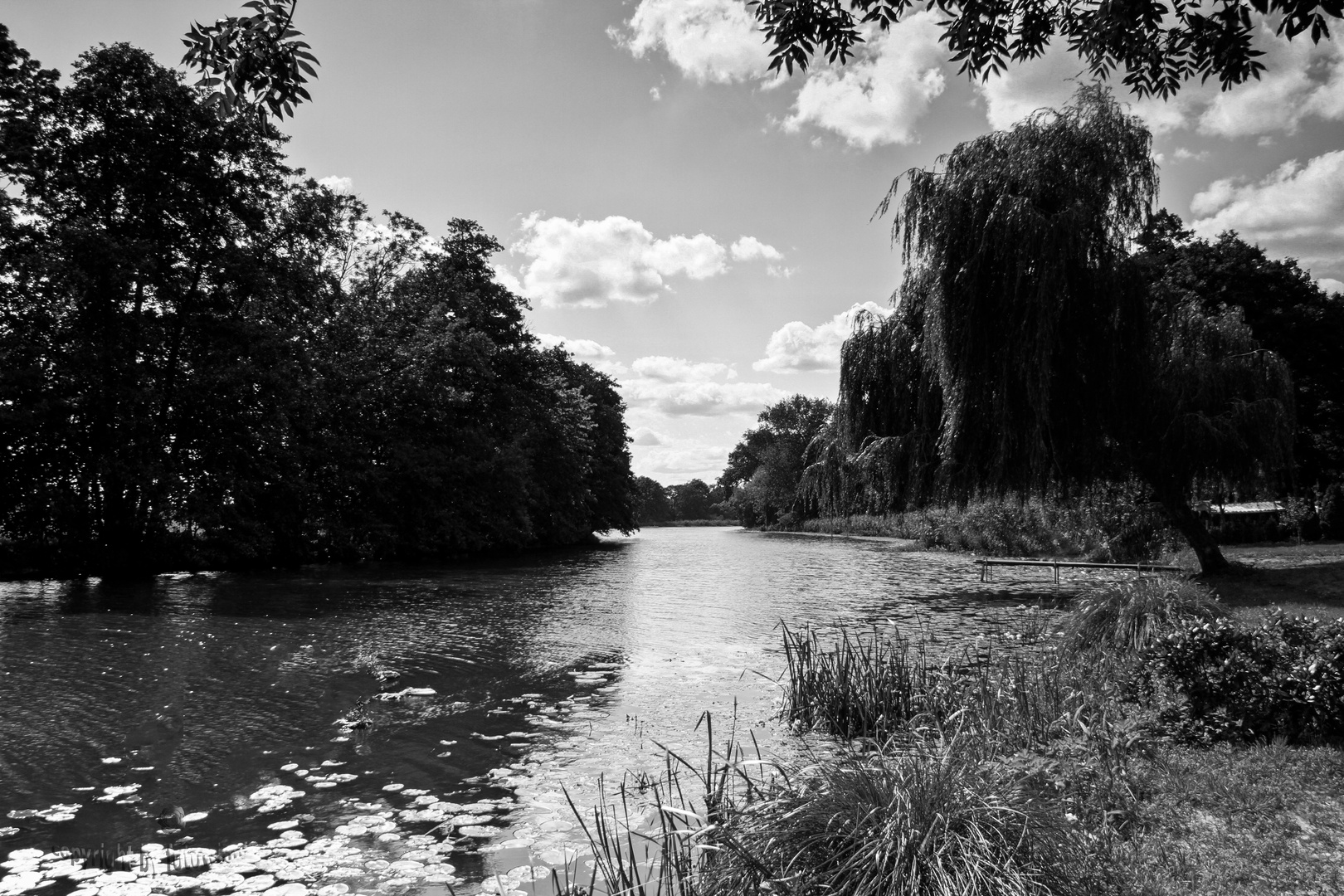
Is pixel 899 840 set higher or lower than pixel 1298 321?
lower

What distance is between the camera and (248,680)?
12.4m

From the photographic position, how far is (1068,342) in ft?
62.0

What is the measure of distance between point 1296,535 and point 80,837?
124ft

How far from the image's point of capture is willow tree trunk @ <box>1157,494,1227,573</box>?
19.6m

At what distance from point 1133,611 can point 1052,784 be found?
544 centimetres

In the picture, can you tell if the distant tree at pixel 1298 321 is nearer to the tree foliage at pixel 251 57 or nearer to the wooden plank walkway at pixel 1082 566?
the wooden plank walkway at pixel 1082 566

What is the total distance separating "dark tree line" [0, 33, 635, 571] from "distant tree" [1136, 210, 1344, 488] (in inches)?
1330

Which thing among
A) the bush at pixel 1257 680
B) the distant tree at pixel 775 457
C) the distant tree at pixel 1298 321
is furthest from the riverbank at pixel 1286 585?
the distant tree at pixel 775 457

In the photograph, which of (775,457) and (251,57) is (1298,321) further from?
(775,457)

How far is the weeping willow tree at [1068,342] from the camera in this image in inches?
722

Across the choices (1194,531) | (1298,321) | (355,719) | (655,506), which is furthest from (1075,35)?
(655,506)

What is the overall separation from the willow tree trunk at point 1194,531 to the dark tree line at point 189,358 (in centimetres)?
2810

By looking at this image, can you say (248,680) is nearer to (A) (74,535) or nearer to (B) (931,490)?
(B) (931,490)

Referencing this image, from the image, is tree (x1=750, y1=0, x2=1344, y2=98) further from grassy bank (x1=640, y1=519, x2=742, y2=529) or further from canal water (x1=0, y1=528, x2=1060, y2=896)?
grassy bank (x1=640, y1=519, x2=742, y2=529)
